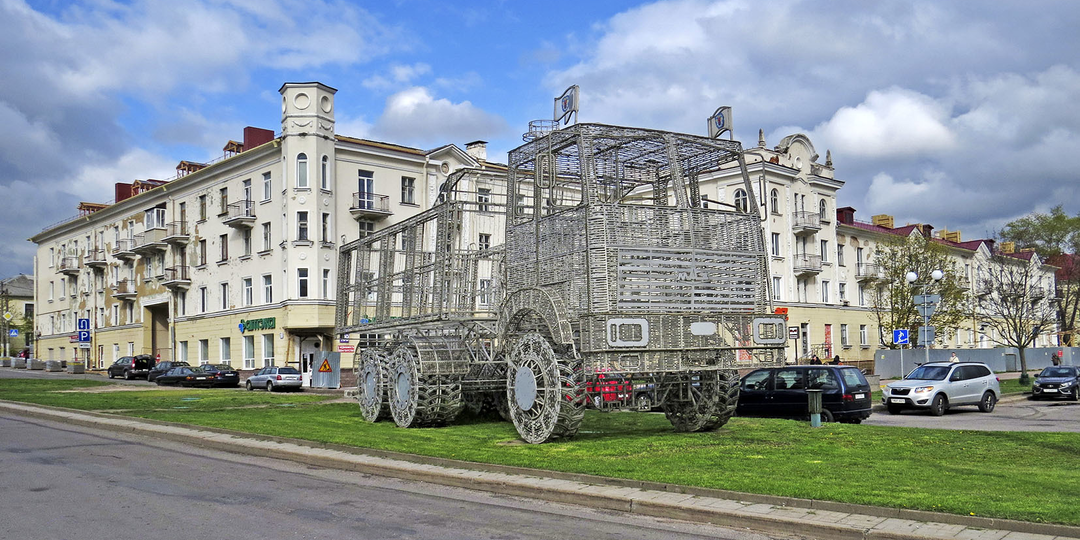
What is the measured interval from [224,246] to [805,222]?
34.9 metres

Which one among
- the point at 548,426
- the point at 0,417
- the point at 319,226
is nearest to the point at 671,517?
the point at 548,426

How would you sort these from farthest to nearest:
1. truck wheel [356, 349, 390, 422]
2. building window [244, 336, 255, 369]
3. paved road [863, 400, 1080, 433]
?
building window [244, 336, 255, 369]
paved road [863, 400, 1080, 433]
truck wheel [356, 349, 390, 422]

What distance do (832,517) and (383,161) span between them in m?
43.4

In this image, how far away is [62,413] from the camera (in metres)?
21.0

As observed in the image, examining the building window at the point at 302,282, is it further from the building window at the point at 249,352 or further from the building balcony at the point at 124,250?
the building balcony at the point at 124,250

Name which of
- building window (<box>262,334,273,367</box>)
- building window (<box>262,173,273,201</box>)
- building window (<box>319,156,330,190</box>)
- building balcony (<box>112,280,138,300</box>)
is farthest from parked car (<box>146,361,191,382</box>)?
building balcony (<box>112,280,138,300</box>)

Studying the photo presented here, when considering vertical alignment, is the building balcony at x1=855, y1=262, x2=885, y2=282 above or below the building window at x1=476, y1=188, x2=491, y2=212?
above

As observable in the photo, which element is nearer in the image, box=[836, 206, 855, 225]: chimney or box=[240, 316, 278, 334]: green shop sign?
box=[240, 316, 278, 334]: green shop sign

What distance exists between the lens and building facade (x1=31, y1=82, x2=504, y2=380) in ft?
150

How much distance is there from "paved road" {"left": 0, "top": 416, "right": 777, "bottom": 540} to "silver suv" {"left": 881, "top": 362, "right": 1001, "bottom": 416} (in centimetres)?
1649

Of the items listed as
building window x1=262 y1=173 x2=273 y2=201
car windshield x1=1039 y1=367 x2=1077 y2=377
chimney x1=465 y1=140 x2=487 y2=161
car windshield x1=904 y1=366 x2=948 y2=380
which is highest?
chimney x1=465 y1=140 x2=487 y2=161

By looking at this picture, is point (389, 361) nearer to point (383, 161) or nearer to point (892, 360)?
point (383, 161)

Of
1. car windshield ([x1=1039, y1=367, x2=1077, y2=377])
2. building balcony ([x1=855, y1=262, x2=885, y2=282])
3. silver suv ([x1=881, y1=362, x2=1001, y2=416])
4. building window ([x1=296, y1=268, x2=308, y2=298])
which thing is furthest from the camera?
building balcony ([x1=855, y1=262, x2=885, y2=282])

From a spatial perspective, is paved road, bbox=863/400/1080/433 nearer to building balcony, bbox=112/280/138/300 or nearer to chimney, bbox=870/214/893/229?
chimney, bbox=870/214/893/229
